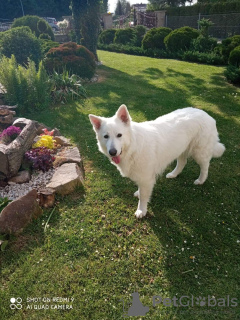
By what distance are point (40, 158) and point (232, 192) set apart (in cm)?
371

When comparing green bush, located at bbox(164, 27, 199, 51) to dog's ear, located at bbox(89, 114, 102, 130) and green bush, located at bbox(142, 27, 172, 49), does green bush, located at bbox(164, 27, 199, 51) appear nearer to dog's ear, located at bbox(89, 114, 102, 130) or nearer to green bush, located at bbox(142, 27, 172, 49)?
green bush, located at bbox(142, 27, 172, 49)

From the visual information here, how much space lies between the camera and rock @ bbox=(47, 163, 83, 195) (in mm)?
3716

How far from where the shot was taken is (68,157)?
14.4 feet

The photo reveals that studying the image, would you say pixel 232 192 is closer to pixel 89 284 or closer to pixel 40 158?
pixel 89 284

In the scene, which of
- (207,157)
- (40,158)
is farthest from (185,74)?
(40,158)

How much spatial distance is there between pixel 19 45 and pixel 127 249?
10.7 metres

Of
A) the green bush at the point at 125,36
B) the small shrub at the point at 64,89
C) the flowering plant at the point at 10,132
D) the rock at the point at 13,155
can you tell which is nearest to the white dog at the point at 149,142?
the rock at the point at 13,155

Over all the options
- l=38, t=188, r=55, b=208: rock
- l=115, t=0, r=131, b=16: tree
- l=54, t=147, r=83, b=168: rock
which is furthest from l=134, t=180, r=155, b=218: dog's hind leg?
l=115, t=0, r=131, b=16: tree

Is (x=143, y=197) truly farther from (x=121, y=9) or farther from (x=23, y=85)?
(x=121, y=9)

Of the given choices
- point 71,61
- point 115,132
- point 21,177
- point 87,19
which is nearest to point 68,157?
point 21,177

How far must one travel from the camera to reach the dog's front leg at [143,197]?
321 cm

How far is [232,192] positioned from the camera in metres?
3.84

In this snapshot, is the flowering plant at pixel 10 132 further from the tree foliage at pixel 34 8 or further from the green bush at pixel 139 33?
the tree foliage at pixel 34 8

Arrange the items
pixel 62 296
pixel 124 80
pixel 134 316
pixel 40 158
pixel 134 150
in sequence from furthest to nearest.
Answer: pixel 124 80
pixel 40 158
pixel 134 150
pixel 62 296
pixel 134 316
